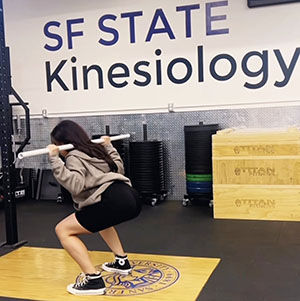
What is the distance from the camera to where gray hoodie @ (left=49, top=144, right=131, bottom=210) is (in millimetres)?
2799

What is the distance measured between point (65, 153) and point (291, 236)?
2372 mm

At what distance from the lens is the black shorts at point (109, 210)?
2914mm

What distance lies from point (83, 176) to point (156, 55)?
11.4 feet

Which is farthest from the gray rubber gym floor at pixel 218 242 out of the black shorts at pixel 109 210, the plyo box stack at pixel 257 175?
the black shorts at pixel 109 210

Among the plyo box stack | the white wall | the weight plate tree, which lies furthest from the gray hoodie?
the white wall

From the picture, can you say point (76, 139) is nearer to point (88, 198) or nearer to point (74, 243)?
point (88, 198)

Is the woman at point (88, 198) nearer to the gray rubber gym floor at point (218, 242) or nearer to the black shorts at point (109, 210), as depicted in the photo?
the black shorts at point (109, 210)

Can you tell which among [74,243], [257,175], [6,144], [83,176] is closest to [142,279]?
[74,243]

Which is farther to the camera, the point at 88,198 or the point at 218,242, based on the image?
the point at 218,242

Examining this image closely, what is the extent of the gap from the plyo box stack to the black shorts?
2.11 metres

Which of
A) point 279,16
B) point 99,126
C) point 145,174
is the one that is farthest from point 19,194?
point 279,16

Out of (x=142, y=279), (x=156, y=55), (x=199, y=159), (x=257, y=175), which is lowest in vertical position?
(x=142, y=279)

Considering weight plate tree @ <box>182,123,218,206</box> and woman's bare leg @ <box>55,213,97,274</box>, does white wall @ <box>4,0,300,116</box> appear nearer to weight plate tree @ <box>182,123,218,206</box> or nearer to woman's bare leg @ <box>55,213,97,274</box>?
weight plate tree @ <box>182,123,218,206</box>

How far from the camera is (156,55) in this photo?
6.00 meters
